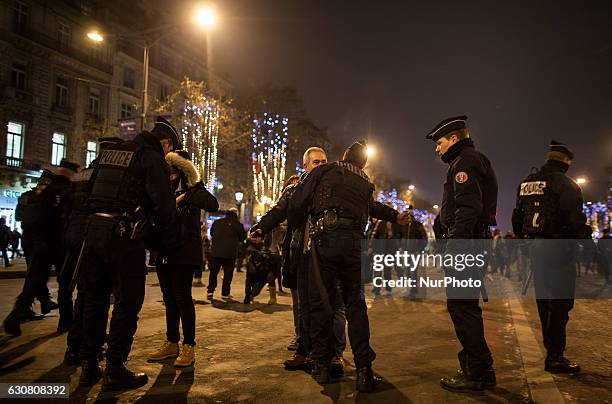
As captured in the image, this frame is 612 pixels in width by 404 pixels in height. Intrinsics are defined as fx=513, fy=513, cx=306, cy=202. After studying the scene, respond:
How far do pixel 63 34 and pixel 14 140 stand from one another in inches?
311

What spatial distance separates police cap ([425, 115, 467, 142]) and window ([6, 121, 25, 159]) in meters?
31.2

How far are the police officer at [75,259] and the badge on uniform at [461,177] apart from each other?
3121mm

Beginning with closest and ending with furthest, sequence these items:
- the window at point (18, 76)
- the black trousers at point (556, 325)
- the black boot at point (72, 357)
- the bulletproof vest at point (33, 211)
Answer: the black boot at point (72, 357)
the black trousers at point (556, 325)
the bulletproof vest at point (33, 211)
the window at point (18, 76)

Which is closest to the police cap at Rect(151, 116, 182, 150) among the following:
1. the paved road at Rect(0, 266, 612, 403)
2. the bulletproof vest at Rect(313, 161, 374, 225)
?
the bulletproof vest at Rect(313, 161, 374, 225)

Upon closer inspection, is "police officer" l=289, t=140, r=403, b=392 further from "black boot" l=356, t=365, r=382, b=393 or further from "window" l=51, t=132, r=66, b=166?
"window" l=51, t=132, r=66, b=166

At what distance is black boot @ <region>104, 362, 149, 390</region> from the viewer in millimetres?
4027

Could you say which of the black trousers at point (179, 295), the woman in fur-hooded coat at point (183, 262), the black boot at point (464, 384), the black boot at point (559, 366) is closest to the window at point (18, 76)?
the woman in fur-hooded coat at point (183, 262)

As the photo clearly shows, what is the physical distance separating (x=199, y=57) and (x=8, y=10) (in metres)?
20.5

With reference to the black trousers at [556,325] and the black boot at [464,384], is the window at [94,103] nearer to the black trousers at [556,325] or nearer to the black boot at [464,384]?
the black trousers at [556,325]

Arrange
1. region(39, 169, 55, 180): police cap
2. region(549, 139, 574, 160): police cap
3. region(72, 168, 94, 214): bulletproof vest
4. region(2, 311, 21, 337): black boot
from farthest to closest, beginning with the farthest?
1. region(39, 169, 55, 180): police cap
2. region(2, 311, 21, 337): black boot
3. region(72, 168, 94, 214): bulletproof vest
4. region(549, 139, 574, 160): police cap

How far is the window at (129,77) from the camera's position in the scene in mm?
38656

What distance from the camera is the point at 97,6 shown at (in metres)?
36.3

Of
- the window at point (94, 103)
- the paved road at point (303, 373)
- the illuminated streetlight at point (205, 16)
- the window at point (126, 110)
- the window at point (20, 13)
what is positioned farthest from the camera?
the window at point (126, 110)

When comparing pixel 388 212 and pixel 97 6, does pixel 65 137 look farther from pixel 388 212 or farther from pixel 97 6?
pixel 388 212
